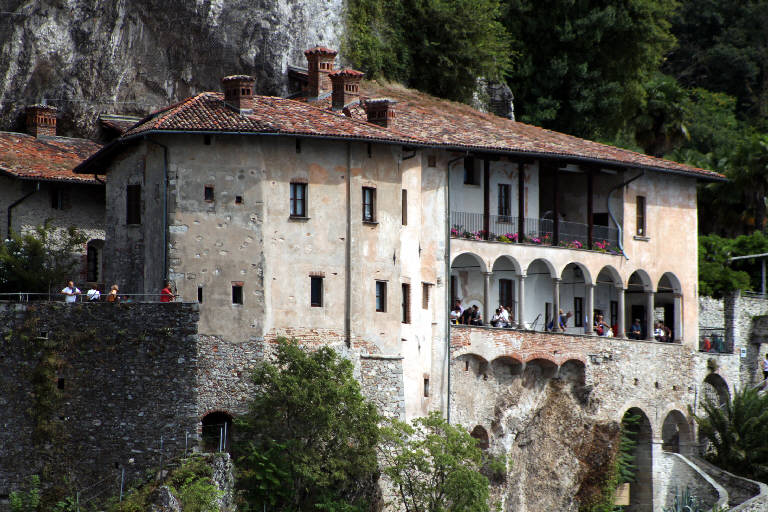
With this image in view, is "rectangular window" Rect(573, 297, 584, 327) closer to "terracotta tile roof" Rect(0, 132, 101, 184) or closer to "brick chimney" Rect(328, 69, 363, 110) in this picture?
"brick chimney" Rect(328, 69, 363, 110)

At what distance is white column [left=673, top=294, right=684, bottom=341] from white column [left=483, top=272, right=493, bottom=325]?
34.2 ft

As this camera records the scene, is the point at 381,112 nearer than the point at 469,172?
Yes

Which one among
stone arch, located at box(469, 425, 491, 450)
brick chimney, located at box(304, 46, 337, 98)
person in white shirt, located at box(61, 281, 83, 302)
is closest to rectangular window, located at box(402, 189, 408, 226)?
brick chimney, located at box(304, 46, 337, 98)

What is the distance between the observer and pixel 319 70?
59719 mm

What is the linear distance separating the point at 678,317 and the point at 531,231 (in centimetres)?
900

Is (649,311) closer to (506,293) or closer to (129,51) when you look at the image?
(506,293)

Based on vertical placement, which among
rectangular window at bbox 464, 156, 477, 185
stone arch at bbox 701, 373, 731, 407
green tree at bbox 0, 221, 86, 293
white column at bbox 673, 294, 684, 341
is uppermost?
rectangular window at bbox 464, 156, 477, 185

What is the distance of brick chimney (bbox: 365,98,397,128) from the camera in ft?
181

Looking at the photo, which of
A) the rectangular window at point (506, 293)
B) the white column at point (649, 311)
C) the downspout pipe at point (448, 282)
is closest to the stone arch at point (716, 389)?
the white column at point (649, 311)

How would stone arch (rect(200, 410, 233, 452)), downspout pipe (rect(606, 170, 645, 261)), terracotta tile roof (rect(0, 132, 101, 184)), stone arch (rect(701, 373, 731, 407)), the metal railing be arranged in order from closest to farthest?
stone arch (rect(200, 410, 233, 452)) → terracotta tile roof (rect(0, 132, 101, 184)) → downspout pipe (rect(606, 170, 645, 261)) → stone arch (rect(701, 373, 731, 407)) → the metal railing

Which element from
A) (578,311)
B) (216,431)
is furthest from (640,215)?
(216,431)

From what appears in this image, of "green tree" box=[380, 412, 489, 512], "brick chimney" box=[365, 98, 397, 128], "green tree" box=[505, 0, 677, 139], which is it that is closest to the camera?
"green tree" box=[380, 412, 489, 512]

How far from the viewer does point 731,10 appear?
103812 millimetres

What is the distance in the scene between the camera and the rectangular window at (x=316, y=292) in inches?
2032
